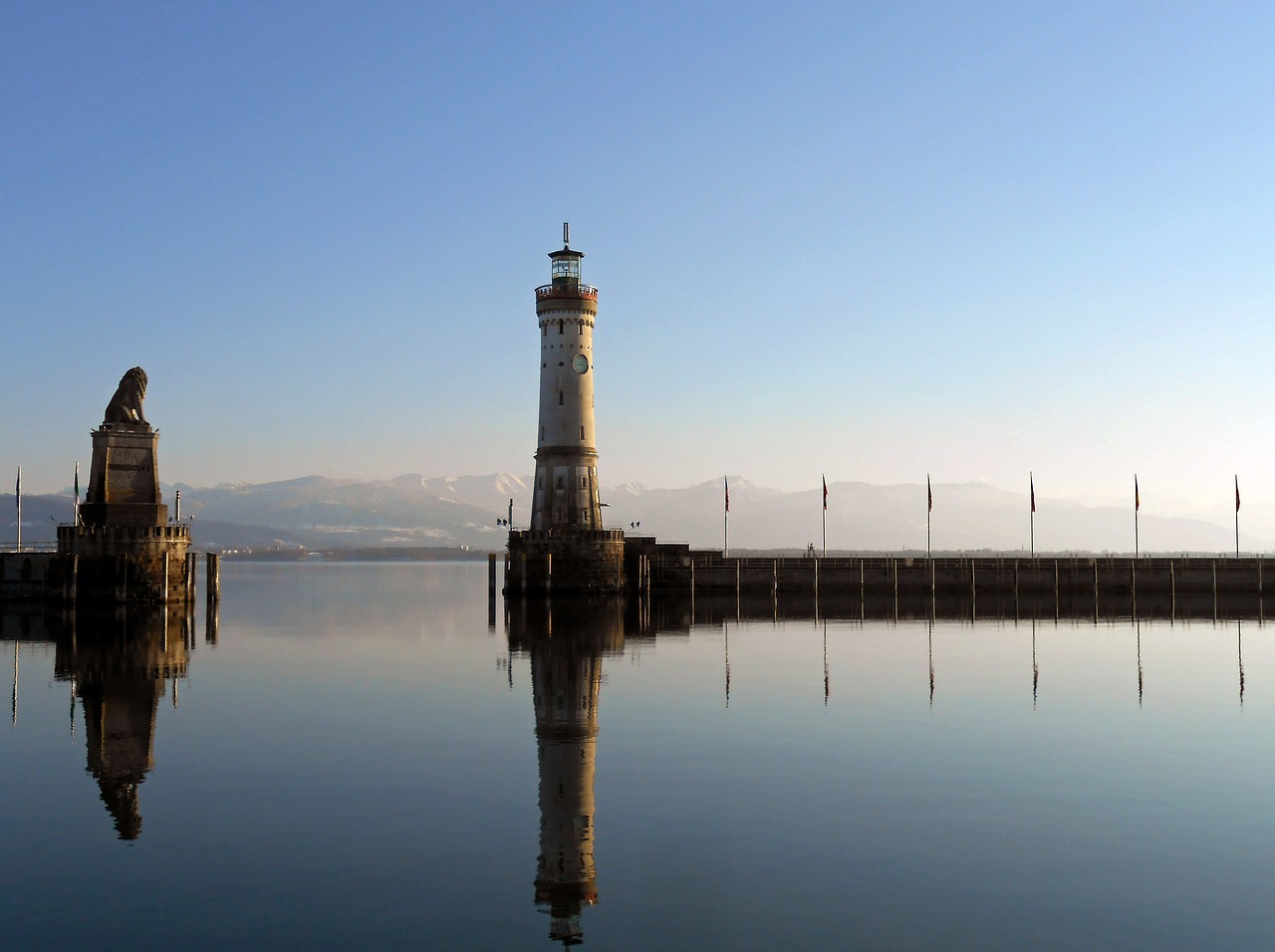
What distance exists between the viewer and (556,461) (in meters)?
87.6

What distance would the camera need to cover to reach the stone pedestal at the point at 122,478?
75312mm

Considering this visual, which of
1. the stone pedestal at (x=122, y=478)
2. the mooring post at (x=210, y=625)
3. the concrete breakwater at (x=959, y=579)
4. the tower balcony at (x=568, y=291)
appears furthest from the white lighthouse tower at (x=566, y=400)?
the stone pedestal at (x=122, y=478)

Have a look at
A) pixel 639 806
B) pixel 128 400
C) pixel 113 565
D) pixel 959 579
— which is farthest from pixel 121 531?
pixel 959 579

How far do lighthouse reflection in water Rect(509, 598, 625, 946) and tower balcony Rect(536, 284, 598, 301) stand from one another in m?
28.2

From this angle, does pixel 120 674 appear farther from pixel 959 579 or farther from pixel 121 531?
pixel 959 579

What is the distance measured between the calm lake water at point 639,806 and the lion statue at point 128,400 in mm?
31985

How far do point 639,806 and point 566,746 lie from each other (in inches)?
276

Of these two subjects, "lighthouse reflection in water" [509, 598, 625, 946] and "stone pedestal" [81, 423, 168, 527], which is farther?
"stone pedestal" [81, 423, 168, 527]

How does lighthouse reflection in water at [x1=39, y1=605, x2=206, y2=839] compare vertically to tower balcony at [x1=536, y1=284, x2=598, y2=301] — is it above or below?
below

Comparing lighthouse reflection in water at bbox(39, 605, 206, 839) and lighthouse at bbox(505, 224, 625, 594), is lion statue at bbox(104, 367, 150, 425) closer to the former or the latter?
lighthouse reflection in water at bbox(39, 605, 206, 839)

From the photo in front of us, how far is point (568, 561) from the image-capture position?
8812cm

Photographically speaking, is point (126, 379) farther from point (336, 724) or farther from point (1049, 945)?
point (1049, 945)

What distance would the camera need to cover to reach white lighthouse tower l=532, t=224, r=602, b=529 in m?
87.4

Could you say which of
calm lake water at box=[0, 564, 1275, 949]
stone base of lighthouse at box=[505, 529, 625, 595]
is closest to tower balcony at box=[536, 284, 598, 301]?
stone base of lighthouse at box=[505, 529, 625, 595]
